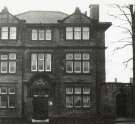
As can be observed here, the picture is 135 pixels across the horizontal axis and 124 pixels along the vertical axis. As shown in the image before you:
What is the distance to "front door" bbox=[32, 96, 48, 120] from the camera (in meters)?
33.2

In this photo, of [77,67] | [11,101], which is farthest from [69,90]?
[11,101]

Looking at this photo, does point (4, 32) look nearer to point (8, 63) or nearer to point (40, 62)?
point (8, 63)

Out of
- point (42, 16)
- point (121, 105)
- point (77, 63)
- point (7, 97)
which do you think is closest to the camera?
point (7, 97)

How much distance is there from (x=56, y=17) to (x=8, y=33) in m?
6.13

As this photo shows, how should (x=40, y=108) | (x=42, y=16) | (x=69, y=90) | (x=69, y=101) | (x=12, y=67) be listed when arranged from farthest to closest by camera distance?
(x=42, y=16) < (x=12, y=67) < (x=69, y=90) < (x=69, y=101) < (x=40, y=108)

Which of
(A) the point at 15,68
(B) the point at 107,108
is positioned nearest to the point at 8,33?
(A) the point at 15,68

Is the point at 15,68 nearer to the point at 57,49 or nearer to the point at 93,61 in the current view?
the point at 57,49

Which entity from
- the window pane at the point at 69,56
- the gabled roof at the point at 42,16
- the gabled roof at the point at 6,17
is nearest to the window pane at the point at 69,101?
the window pane at the point at 69,56

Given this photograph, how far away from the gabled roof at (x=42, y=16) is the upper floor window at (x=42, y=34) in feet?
4.41

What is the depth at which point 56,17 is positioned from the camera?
144ft

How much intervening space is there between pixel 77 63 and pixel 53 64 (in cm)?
258

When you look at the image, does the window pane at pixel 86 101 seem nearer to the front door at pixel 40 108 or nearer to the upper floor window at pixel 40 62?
the upper floor window at pixel 40 62

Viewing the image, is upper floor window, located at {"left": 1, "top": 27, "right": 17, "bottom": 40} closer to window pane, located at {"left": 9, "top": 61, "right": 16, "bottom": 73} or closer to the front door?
window pane, located at {"left": 9, "top": 61, "right": 16, "bottom": 73}

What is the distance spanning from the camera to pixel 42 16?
1730 inches
